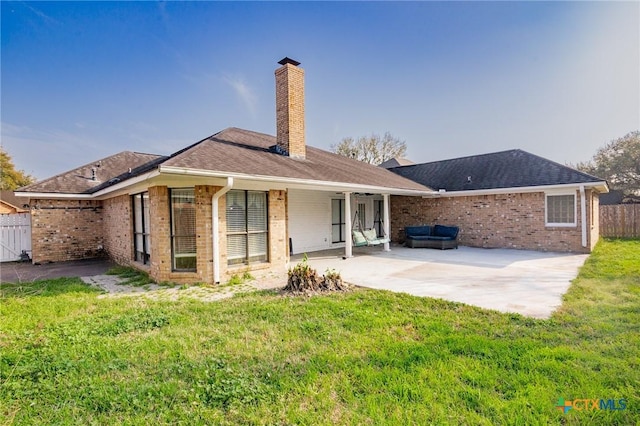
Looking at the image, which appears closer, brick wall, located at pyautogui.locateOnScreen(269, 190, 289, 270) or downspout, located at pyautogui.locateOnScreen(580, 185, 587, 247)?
brick wall, located at pyautogui.locateOnScreen(269, 190, 289, 270)

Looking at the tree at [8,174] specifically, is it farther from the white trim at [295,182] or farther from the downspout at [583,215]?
the downspout at [583,215]

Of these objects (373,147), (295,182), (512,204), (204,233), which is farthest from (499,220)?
(373,147)

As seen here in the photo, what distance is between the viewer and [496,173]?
13.4 metres

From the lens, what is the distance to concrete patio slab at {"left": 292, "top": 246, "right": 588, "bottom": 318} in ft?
17.6

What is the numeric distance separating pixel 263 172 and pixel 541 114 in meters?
14.4

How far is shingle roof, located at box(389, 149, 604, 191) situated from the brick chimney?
7.86 m

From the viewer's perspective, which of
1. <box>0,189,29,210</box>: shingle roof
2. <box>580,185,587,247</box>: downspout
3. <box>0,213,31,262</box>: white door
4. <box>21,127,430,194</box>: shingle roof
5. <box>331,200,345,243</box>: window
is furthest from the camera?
<box>0,189,29,210</box>: shingle roof

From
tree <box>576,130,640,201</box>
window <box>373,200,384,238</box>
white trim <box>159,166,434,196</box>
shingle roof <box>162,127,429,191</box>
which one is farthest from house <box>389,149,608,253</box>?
tree <box>576,130,640,201</box>

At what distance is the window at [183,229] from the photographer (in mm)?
7176

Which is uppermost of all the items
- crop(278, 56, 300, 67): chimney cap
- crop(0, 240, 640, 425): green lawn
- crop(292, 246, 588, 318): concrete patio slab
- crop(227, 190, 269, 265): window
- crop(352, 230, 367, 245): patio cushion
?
crop(278, 56, 300, 67): chimney cap

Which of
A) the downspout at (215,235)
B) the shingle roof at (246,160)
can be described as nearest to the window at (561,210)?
the shingle roof at (246,160)

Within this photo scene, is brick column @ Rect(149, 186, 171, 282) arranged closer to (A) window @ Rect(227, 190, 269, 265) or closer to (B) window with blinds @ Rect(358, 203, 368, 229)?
(A) window @ Rect(227, 190, 269, 265)

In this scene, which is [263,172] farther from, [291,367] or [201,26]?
[201,26]

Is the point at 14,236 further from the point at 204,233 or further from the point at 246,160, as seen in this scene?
the point at 246,160
